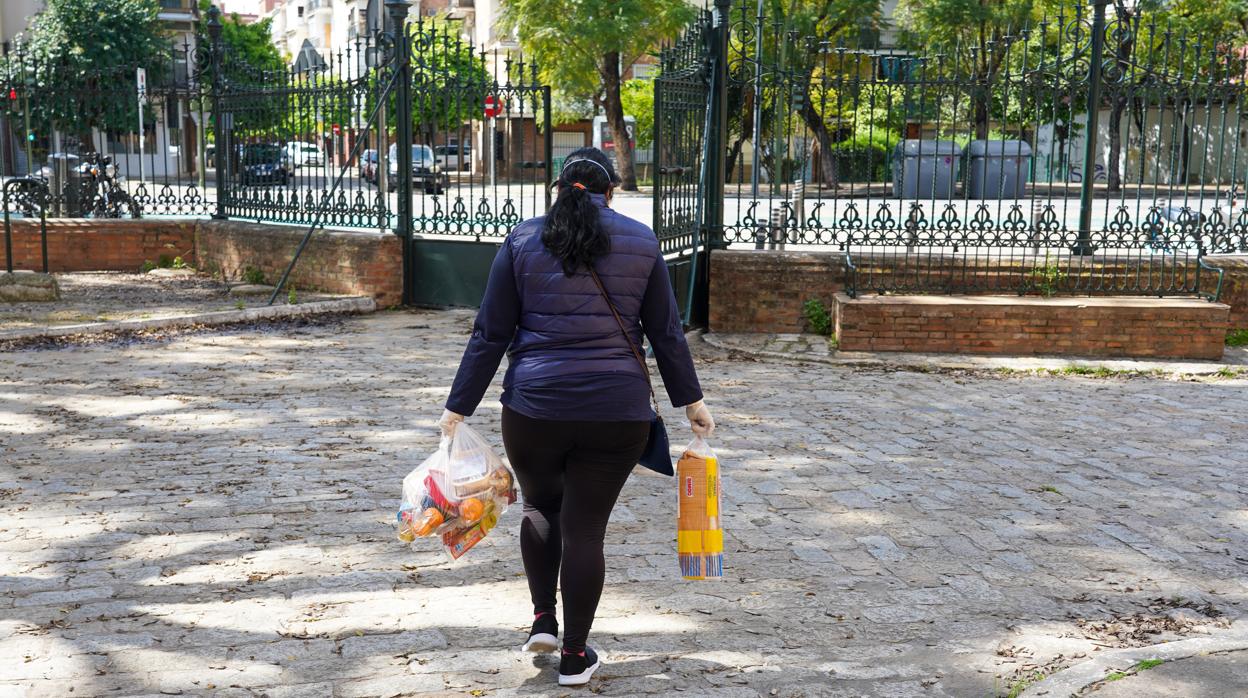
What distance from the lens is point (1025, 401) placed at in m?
9.45

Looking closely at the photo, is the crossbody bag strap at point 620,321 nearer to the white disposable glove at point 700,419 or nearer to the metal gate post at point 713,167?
the white disposable glove at point 700,419

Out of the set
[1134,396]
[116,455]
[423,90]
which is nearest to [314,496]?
[116,455]

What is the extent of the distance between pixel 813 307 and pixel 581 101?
29.1 meters

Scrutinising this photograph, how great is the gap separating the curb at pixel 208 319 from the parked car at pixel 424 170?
1381 millimetres

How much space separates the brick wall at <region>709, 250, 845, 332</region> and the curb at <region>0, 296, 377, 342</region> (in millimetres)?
3800

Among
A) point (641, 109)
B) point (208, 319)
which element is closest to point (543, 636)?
point (208, 319)

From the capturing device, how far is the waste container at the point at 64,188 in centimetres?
1675

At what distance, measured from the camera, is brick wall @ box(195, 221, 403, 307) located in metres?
13.5

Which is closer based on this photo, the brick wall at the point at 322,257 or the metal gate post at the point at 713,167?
the metal gate post at the point at 713,167

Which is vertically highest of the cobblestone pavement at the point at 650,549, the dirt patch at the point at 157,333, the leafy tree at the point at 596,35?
the leafy tree at the point at 596,35

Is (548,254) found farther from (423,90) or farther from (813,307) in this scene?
(423,90)

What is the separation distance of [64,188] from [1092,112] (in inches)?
502

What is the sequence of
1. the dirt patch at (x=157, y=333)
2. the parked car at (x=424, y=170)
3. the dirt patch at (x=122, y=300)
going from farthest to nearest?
the parked car at (x=424, y=170), the dirt patch at (x=122, y=300), the dirt patch at (x=157, y=333)

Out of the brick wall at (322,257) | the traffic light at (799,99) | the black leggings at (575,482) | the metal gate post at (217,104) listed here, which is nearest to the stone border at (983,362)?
the traffic light at (799,99)
